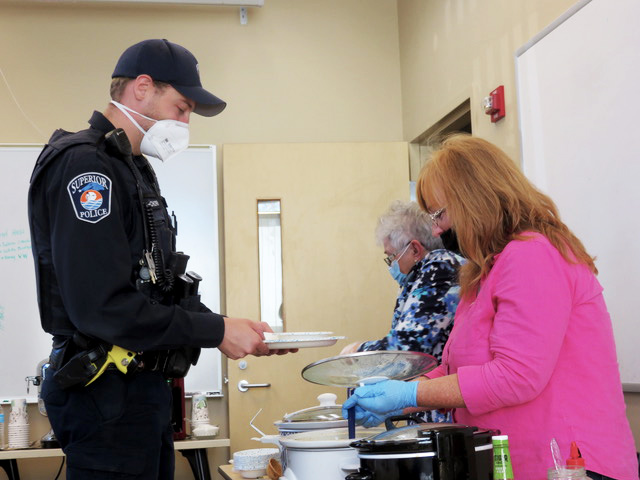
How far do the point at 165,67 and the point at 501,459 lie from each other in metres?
1.31

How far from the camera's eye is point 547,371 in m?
1.52

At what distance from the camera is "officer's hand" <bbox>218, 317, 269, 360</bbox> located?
6.08ft

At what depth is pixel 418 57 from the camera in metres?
4.40

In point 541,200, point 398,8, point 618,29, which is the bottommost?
point 541,200

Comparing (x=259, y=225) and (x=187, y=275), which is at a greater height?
(x=259, y=225)

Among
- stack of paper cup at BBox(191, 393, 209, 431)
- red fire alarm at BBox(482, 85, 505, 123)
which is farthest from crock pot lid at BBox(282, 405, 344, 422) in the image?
stack of paper cup at BBox(191, 393, 209, 431)

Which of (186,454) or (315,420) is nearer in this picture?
(315,420)

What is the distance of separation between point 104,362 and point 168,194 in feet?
9.03

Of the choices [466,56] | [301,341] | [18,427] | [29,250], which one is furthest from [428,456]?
[29,250]

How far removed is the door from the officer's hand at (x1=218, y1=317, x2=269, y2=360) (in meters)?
2.40

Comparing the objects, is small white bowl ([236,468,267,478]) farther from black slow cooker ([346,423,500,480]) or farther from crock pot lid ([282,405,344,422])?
black slow cooker ([346,423,500,480])

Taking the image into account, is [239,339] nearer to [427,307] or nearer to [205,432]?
[427,307]

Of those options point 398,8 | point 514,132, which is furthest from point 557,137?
point 398,8

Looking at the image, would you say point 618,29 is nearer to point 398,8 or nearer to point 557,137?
point 557,137
